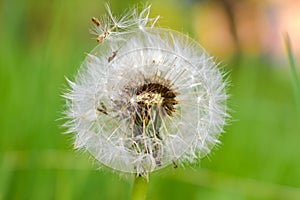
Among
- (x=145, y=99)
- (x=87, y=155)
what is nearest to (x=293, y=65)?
(x=145, y=99)

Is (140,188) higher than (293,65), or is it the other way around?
(293,65)

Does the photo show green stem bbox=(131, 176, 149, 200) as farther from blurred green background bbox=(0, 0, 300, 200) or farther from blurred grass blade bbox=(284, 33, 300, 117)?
blurred grass blade bbox=(284, 33, 300, 117)

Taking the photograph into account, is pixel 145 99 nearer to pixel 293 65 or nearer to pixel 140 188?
pixel 140 188

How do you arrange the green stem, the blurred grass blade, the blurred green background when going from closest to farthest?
the green stem < the blurred grass blade < the blurred green background

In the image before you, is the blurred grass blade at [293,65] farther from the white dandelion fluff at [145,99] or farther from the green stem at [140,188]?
the green stem at [140,188]

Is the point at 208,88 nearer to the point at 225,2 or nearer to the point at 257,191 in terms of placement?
the point at 257,191

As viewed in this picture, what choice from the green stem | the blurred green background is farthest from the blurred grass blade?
the green stem
